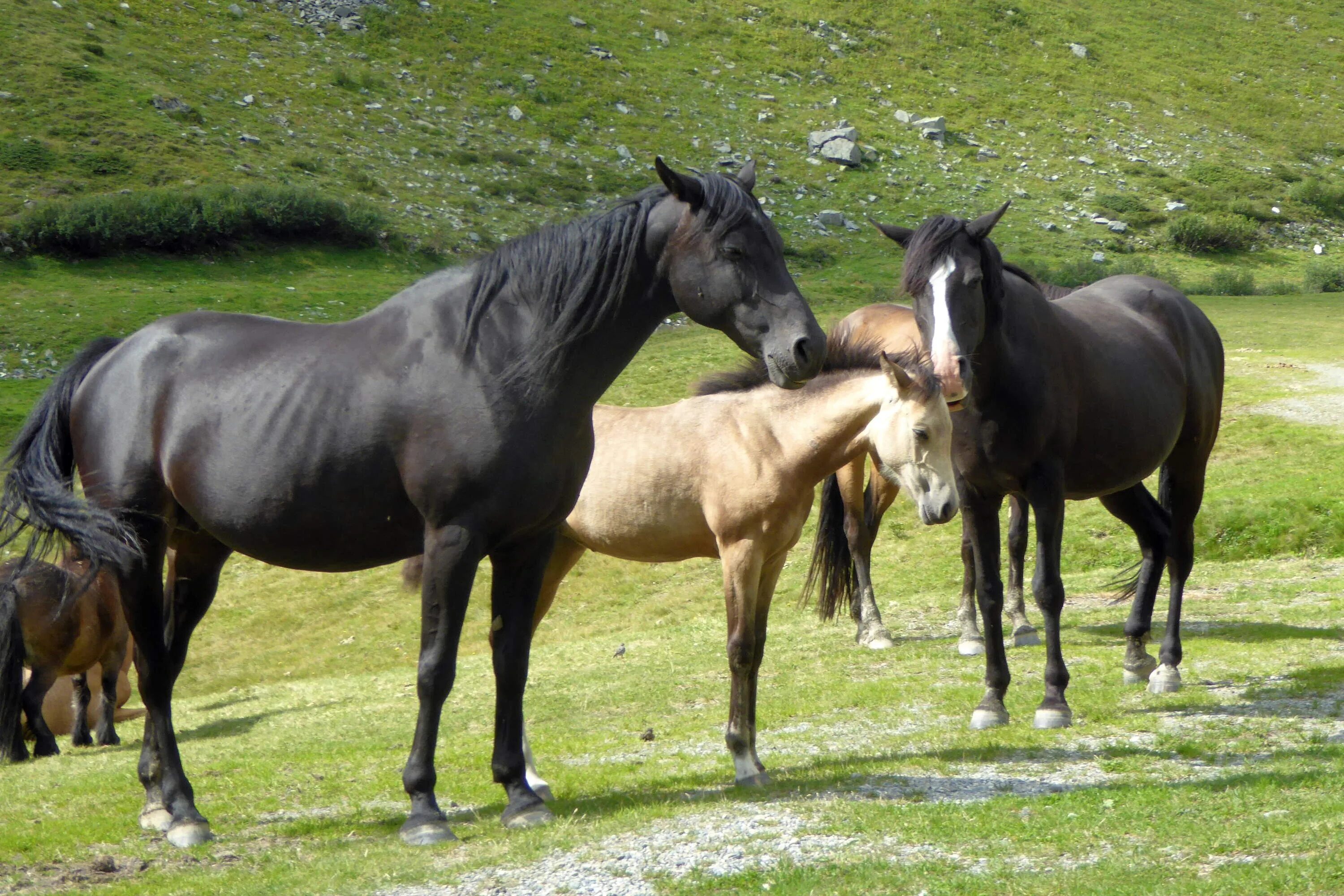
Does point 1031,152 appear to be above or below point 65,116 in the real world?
below

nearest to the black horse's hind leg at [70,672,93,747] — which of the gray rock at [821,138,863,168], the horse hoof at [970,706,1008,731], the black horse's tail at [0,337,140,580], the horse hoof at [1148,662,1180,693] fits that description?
the black horse's tail at [0,337,140,580]

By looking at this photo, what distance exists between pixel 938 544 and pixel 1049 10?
6133 cm

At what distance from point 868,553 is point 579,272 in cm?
675

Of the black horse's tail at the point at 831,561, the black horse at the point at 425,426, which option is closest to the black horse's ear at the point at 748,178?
the black horse at the point at 425,426

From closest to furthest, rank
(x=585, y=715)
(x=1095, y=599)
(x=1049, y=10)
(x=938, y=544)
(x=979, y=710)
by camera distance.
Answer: (x=979, y=710)
(x=585, y=715)
(x=1095, y=599)
(x=938, y=544)
(x=1049, y=10)

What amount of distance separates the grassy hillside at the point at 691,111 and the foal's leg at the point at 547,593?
100 feet

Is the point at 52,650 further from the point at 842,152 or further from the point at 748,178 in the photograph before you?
the point at 842,152

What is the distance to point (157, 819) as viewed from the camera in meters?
6.37

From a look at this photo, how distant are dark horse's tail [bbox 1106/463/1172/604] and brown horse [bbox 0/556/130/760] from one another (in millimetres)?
8494

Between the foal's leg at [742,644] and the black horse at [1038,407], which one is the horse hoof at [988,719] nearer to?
the black horse at [1038,407]

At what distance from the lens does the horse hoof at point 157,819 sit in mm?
6332

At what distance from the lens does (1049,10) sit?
228ft

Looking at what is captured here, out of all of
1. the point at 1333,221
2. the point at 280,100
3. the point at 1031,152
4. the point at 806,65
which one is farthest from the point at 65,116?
the point at 1333,221

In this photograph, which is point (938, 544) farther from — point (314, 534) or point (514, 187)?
point (514, 187)
